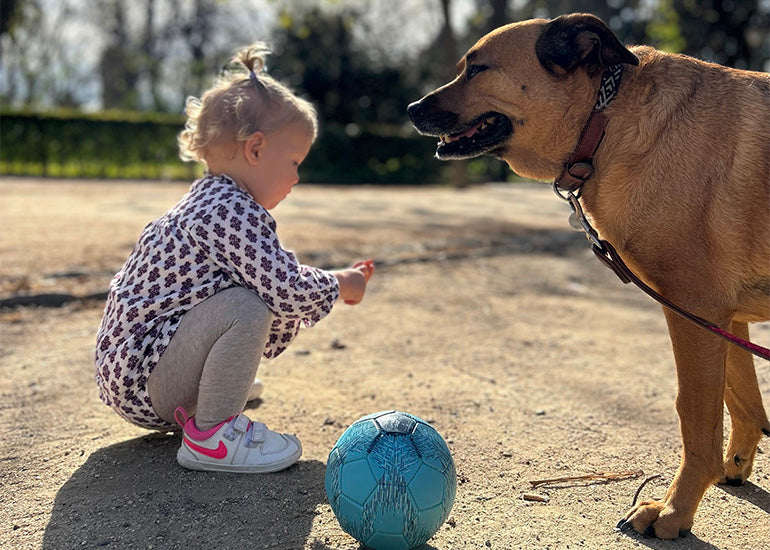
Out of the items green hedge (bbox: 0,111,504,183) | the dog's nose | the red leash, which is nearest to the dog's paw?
the red leash

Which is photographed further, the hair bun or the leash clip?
the hair bun

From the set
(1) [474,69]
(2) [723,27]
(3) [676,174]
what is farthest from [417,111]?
(2) [723,27]

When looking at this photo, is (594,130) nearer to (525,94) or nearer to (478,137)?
(525,94)

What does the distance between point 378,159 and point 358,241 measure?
1529 centimetres

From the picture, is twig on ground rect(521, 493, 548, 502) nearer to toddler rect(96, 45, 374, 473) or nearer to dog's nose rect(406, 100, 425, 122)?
toddler rect(96, 45, 374, 473)

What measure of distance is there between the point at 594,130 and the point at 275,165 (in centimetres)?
138

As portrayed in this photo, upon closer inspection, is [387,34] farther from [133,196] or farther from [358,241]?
[358,241]

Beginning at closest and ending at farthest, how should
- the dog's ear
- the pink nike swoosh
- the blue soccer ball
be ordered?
the blue soccer ball
the dog's ear
the pink nike swoosh

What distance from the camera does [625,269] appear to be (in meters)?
2.89

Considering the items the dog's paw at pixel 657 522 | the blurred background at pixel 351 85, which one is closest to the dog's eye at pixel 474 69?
the dog's paw at pixel 657 522

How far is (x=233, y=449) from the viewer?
3088 millimetres

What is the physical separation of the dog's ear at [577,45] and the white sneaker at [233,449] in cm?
200

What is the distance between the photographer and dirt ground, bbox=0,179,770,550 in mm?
2742

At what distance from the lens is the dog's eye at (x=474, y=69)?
3.28m
